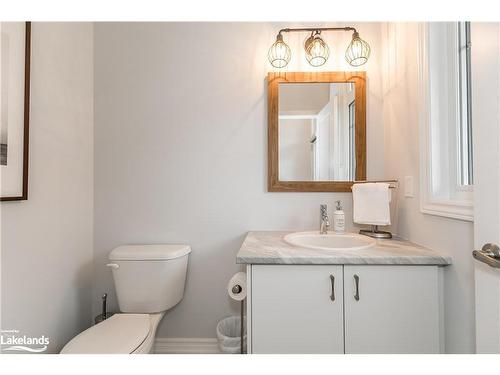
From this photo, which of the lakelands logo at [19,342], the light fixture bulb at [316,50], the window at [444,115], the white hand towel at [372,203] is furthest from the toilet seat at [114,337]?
the light fixture bulb at [316,50]

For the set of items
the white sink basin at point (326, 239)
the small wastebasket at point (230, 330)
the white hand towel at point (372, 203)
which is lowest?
the small wastebasket at point (230, 330)

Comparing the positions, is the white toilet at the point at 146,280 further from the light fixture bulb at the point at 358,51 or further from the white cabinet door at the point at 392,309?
the light fixture bulb at the point at 358,51

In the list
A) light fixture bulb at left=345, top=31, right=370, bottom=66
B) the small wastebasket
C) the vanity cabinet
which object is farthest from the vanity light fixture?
the small wastebasket

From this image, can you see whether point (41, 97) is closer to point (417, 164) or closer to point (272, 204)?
point (272, 204)

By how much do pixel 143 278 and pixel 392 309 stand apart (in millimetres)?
1187

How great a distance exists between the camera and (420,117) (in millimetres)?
1092

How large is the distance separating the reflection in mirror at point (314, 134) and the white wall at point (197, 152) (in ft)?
0.37

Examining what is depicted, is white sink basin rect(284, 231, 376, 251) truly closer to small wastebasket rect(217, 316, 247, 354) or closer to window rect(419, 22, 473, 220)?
window rect(419, 22, 473, 220)

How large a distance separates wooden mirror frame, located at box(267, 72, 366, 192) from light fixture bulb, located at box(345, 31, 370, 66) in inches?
3.2

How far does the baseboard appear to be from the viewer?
1469 millimetres

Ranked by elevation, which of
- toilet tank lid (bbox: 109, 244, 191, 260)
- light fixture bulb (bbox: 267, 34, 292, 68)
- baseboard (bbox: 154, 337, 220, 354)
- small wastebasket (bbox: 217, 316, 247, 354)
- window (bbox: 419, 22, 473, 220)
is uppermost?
light fixture bulb (bbox: 267, 34, 292, 68)

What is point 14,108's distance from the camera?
0.98m

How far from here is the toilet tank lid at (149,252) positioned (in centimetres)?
130
